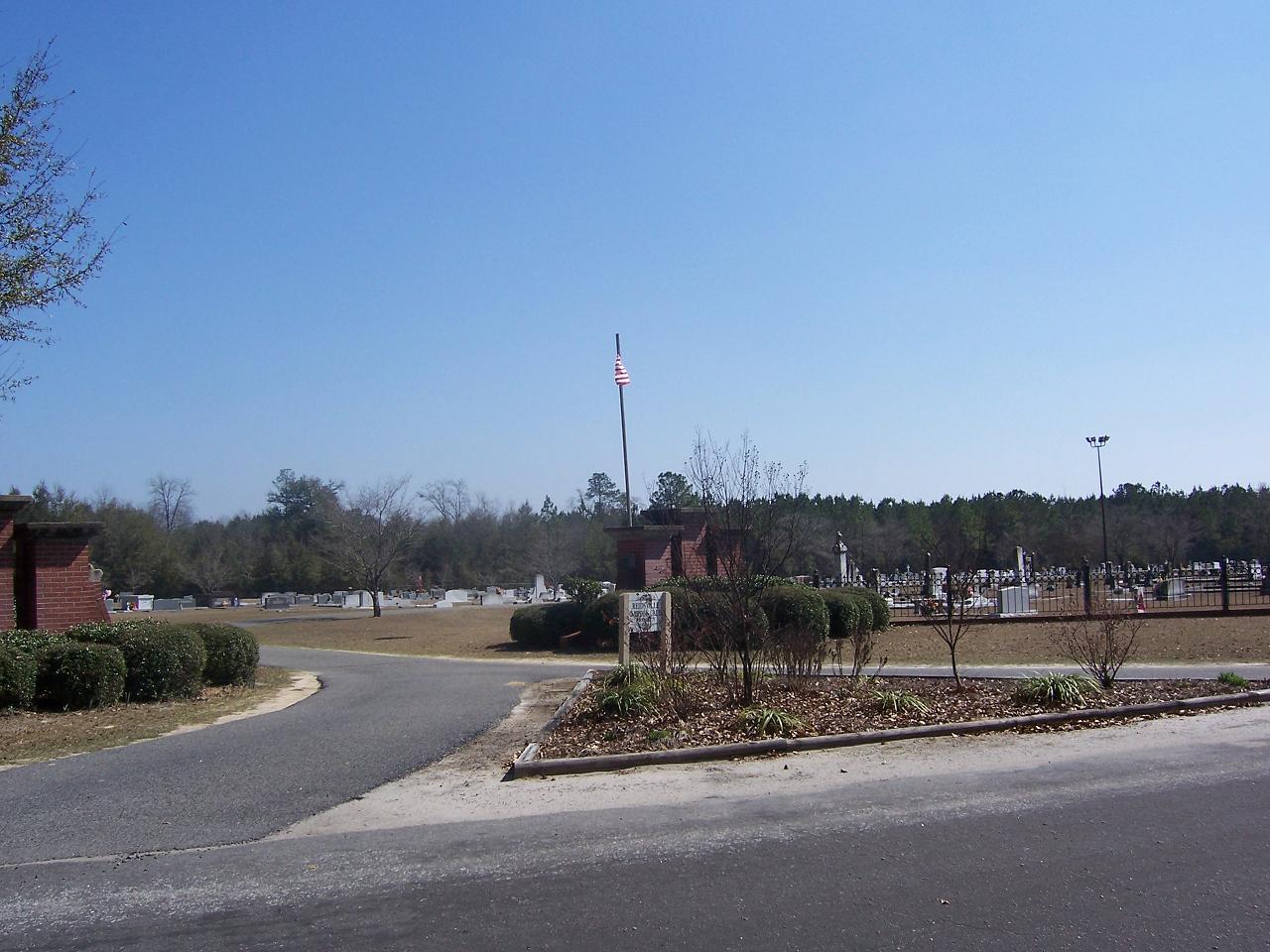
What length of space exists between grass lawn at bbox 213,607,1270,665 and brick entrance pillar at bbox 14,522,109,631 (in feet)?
29.9

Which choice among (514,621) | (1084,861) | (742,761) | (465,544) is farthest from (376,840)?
(465,544)

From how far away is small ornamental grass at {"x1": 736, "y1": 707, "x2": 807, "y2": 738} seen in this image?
401 inches

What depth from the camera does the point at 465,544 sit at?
79.2 metres

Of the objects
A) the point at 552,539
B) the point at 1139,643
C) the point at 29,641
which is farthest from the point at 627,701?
the point at 552,539

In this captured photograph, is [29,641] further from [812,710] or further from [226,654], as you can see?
[812,710]

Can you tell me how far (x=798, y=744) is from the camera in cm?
982

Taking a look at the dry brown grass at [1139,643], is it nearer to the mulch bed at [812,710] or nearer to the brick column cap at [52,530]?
the mulch bed at [812,710]

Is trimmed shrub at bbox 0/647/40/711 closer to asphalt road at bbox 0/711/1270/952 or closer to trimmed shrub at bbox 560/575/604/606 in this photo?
asphalt road at bbox 0/711/1270/952

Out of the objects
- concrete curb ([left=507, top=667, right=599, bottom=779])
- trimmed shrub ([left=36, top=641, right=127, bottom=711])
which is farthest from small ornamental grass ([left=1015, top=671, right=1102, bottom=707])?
trimmed shrub ([left=36, top=641, right=127, bottom=711])

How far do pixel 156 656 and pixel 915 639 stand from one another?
16379 mm

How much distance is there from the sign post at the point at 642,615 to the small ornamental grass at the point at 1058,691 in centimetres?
463

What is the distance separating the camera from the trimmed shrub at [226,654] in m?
16.4

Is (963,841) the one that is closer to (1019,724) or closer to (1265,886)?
(1265,886)

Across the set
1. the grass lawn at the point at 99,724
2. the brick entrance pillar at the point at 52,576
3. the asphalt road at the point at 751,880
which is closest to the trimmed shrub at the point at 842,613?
the grass lawn at the point at 99,724
